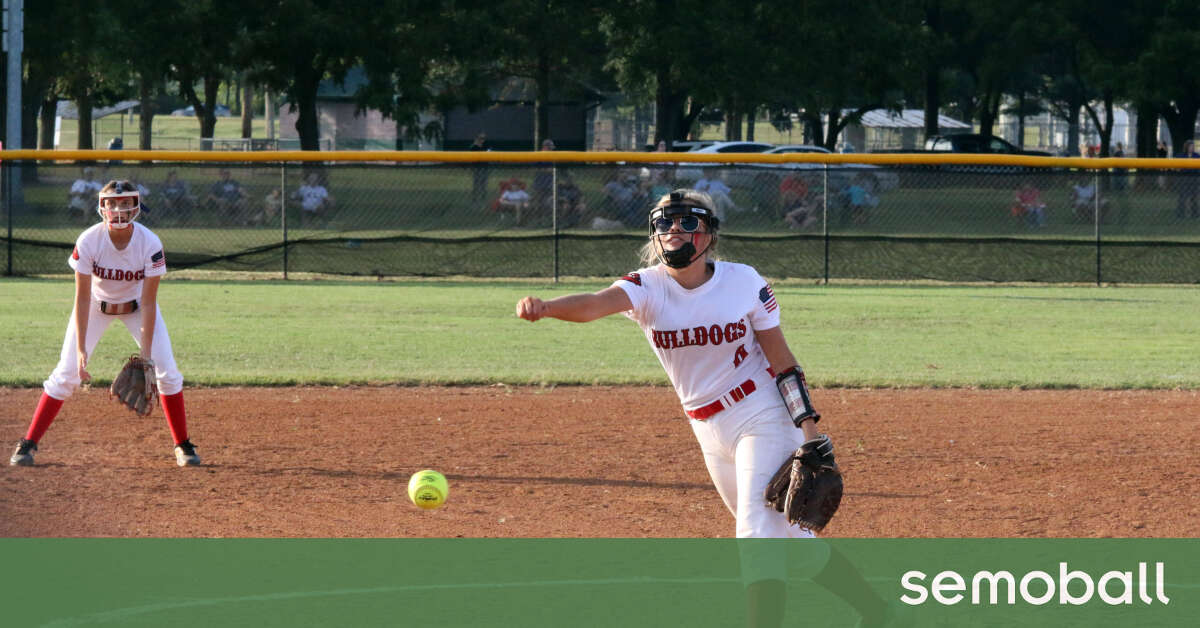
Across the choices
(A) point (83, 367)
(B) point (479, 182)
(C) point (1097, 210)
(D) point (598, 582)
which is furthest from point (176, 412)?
(C) point (1097, 210)

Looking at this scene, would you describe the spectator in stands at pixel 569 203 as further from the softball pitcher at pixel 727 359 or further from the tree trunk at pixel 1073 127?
the tree trunk at pixel 1073 127

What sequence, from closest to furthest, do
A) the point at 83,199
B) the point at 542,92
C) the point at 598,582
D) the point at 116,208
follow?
the point at 598,582 < the point at 116,208 < the point at 83,199 < the point at 542,92

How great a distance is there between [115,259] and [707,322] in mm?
4620

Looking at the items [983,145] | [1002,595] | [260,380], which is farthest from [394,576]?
[983,145]

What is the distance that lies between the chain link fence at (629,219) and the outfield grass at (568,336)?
749 mm

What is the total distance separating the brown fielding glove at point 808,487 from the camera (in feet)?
16.4

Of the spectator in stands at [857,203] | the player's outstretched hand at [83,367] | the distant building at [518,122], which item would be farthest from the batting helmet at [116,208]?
the distant building at [518,122]

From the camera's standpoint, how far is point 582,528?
7.39 meters

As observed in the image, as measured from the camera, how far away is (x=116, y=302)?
8.69m

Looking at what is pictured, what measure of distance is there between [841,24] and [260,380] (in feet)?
89.9

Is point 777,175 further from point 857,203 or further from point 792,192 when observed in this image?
point 857,203

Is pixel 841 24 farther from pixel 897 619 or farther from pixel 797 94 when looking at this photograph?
pixel 897 619

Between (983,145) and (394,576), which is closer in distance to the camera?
(394,576)

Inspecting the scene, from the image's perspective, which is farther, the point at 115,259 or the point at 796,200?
the point at 796,200
